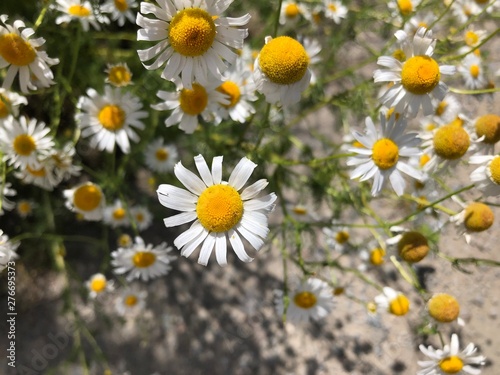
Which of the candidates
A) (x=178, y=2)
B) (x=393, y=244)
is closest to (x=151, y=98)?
(x=178, y=2)

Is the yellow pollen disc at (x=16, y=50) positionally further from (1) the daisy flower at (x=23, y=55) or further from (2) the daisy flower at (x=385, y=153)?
(2) the daisy flower at (x=385, y=153)

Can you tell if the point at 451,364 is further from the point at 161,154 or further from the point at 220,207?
the point at 161,154

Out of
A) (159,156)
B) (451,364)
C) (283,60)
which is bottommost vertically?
(451,364)

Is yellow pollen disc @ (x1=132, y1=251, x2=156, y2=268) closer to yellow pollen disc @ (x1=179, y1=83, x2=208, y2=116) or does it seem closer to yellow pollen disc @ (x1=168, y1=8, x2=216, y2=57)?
yellow pollen disc @ (x1=179, y1=83, x2=208, y2=116)

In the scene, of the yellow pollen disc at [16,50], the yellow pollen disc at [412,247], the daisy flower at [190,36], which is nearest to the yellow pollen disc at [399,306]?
the yellow pollen disc at [412,247]

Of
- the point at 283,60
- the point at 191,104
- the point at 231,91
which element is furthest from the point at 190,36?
the point at 231,91

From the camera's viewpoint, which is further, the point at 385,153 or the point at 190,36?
the point at 385,153

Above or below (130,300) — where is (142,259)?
above

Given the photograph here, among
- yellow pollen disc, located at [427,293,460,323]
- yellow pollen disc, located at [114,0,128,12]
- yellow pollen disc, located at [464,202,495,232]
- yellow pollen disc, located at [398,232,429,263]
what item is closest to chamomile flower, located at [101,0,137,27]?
yellow pollen disc, located at [114,0,128,12]
